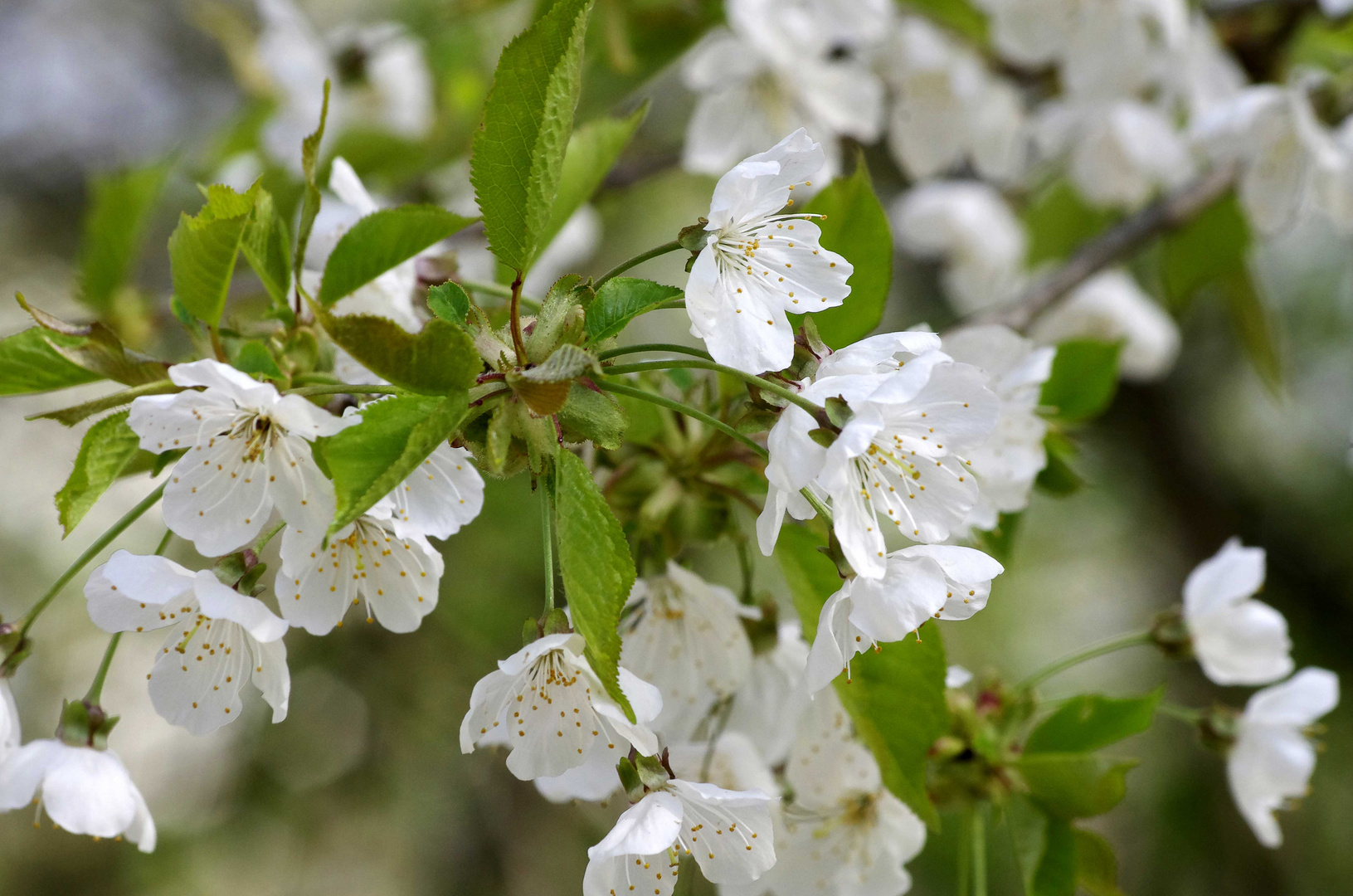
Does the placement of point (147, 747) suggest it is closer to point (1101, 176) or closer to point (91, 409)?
point (91, 409)

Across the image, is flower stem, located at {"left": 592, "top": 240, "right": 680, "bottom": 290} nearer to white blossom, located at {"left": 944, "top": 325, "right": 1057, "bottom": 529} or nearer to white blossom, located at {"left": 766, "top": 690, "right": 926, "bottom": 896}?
white blossom, located at {"left": 944, "top": 325, "right": 1057, "bottom": 529}

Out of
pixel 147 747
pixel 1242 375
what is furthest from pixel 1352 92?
pixel 147 747

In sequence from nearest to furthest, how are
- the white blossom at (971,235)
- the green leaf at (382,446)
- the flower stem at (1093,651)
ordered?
1. the green leaf at (382,446)
2. the flower stem at (1093,651)
3. the white blossom at (971,235)

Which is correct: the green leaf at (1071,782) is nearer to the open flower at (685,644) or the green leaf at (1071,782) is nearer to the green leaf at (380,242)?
the open flower at (685,644)

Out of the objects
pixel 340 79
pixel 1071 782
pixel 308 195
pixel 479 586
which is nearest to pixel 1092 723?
pixel 1071 782

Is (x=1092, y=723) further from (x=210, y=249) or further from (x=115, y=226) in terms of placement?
(x=115, y=226)

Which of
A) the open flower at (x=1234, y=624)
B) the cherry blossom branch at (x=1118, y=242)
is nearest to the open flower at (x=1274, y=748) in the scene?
the open flower at (x=1234, y=624)
